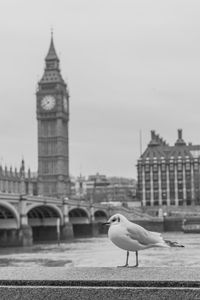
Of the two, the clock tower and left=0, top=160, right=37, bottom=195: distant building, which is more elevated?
the clock tower

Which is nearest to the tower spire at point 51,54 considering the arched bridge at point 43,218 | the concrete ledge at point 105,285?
the arched bridge at point 43,218

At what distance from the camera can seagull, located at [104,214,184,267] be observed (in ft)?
20.3

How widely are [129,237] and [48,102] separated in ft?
394

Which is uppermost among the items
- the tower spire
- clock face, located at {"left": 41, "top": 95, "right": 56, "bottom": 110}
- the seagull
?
the tower spire

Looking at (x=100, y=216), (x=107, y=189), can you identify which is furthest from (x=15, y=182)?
(x=107, y=189)

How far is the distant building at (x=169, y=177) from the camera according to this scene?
121m

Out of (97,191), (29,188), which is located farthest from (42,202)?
(97,191)

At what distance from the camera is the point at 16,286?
5.10 metres

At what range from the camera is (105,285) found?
4.97m

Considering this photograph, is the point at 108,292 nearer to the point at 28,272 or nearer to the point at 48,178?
Answer: the point at 28,272

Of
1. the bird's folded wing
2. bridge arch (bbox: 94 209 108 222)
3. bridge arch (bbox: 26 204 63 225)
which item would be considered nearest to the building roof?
bridge arch (bbox: 94 209 108 222)

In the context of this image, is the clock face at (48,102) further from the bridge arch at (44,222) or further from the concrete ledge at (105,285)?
the concrete ledge at (105,285)

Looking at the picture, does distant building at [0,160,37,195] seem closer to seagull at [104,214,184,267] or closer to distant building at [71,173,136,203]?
distant building at [71,173,136,203]

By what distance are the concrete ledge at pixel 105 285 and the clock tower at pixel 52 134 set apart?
376 feet
